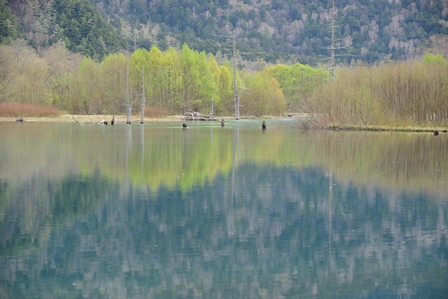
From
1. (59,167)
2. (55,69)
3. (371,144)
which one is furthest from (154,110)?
(59,167)

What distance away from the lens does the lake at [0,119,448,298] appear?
1009 centimetres

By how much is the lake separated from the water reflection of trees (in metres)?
0.03

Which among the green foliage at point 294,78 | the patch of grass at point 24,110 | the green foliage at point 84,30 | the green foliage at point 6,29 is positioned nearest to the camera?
the patch of grass at point 24,110

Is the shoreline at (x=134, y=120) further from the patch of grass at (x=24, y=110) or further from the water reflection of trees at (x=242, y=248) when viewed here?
the water reflection of trees at (x=242, y=248)

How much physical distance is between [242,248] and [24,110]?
214 ft

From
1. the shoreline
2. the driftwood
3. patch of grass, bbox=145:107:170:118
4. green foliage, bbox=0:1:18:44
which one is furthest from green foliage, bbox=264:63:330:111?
green foliage, bbox=0:1:18:44

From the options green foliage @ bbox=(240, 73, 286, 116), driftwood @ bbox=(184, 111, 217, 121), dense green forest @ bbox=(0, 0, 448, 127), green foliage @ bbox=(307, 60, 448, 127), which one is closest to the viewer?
green foliage @ bbox=(307, 60, 448, 127)

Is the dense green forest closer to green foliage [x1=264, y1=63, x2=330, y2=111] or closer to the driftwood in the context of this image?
green foliage [x1=264, y1=63, x2=330, y2=111]

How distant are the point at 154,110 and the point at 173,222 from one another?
6919 centimetres

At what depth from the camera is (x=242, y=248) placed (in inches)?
472

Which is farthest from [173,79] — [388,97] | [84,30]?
[84,30]

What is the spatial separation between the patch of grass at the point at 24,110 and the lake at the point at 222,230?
162ft

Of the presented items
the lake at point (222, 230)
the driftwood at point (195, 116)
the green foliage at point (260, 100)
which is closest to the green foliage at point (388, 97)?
the lake at point (222, 230)

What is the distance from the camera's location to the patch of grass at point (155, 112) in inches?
3214
